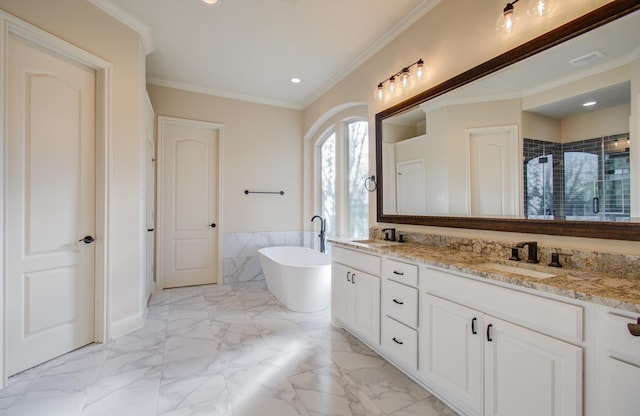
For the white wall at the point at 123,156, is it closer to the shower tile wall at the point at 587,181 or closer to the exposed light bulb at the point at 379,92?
the exposed light bulb at the point at 379,92

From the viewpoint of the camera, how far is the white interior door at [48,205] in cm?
201

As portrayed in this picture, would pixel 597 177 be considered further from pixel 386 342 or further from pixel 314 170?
pixel 314 170

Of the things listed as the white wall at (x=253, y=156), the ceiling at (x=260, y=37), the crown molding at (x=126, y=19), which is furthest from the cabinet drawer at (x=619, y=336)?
the white wall at (x=253, y=156)

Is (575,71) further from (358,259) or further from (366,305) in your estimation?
(366,305)

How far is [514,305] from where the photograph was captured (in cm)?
132

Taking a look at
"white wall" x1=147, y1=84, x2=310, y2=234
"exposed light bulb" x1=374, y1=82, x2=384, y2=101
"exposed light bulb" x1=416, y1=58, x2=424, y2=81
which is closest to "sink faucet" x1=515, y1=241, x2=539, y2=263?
"exposed light bulb" x1=416, y1=58, x2=424, y2=81

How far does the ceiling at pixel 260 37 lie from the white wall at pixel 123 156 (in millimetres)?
178

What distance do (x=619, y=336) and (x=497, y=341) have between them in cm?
46

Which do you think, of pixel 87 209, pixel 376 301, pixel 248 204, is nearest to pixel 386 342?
pixel 376 301

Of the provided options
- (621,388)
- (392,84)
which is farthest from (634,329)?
(392,84)

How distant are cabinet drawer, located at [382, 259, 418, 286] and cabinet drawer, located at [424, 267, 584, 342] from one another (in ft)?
0.47

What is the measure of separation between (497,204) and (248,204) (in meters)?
3.41

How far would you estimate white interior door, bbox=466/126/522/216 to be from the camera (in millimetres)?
1807

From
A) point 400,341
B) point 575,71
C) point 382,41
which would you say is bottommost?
point 400,341
